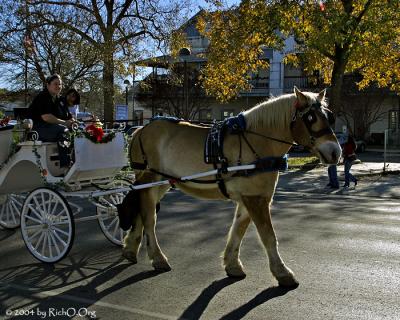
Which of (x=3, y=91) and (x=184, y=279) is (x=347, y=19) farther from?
(x=3, y=91)

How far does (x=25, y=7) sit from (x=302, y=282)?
2361cm

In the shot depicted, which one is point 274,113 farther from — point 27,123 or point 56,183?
point 27,123

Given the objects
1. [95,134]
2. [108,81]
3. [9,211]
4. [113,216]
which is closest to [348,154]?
[113,216]

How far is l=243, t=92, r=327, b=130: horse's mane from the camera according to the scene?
17.7ft

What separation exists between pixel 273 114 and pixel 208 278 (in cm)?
200

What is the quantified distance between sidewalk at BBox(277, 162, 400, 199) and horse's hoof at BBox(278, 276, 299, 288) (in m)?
9.84

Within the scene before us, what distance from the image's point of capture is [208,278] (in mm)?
5723

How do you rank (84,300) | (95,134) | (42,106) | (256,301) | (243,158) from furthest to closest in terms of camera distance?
(42,106), (95,134), (243,158), (84,300), (256,301)

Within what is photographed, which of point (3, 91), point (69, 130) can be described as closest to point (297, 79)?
point (3, 91)

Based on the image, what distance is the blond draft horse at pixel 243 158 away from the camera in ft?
17.1

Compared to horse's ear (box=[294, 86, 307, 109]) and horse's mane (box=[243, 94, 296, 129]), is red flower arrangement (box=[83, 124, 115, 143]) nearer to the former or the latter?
horse's mane (box=[243, 94, 296, 129])

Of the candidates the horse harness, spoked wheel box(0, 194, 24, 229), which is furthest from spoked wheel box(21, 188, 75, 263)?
spoked wheel box(0, 194, 24, 229)

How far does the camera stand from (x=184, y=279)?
570 centimetres

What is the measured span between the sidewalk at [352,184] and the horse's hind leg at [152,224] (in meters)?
9.43
